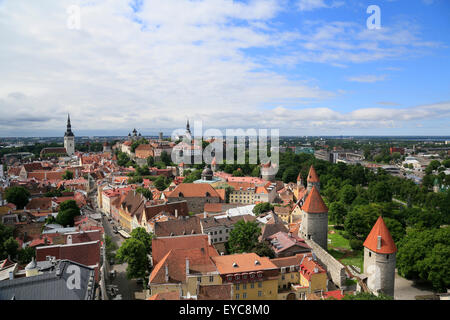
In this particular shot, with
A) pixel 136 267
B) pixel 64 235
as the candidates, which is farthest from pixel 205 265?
pixel 64 235

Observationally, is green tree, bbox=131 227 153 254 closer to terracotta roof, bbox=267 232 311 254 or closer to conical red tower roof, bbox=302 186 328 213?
terracotta roof, bbox=267 232 311 254

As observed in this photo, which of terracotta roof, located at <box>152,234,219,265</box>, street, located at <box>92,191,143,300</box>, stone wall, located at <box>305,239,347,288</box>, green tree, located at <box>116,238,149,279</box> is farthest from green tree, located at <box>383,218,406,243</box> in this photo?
street, located at <box>92,191,143,300</box>

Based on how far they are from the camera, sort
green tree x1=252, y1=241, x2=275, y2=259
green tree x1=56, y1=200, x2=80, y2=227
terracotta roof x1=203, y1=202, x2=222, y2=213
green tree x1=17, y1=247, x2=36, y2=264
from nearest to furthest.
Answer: green tree x1=17, y1=247, x2=36, y2=264, green tree x1=252, y1=241, x2=275, y2=259, green tree x1=56, y1=200, x2=80, y2=227, terracotta roof x1=203, y1=202, x2=222, y2=213

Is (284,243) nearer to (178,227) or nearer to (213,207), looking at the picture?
(178,227)

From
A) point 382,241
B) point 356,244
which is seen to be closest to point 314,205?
point 356,244

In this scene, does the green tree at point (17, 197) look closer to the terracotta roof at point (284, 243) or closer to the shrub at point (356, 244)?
the terracotta roof at point (284, 243)

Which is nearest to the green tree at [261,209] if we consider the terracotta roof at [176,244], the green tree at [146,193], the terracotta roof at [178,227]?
the terracotta roof at [178,227]
